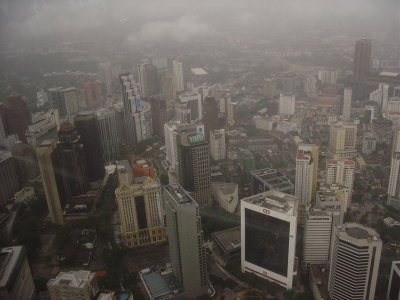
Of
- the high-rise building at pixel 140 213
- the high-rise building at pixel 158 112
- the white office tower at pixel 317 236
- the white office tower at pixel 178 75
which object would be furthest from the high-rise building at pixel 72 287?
the white office tower at pixel 178 75

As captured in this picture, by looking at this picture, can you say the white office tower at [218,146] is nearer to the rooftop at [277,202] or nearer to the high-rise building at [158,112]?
the high-rise building at [158,112]

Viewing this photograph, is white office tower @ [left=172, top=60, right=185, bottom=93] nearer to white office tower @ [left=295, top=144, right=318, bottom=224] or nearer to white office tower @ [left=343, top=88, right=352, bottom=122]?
white office tower @ [left=343, top=88, right=352, bottom=122]

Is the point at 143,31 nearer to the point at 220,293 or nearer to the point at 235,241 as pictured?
the point at 235,241

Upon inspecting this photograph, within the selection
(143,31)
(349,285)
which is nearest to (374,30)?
(143,31)

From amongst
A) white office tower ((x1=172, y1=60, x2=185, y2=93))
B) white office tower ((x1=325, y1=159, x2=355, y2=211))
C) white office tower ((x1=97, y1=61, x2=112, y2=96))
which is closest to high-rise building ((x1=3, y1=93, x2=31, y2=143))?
white office tower ((x1=97, y1=61, x2=112, y2=96))

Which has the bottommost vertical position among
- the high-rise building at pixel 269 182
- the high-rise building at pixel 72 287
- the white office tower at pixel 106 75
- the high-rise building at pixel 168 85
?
the high-rise building at pixel 269 182
